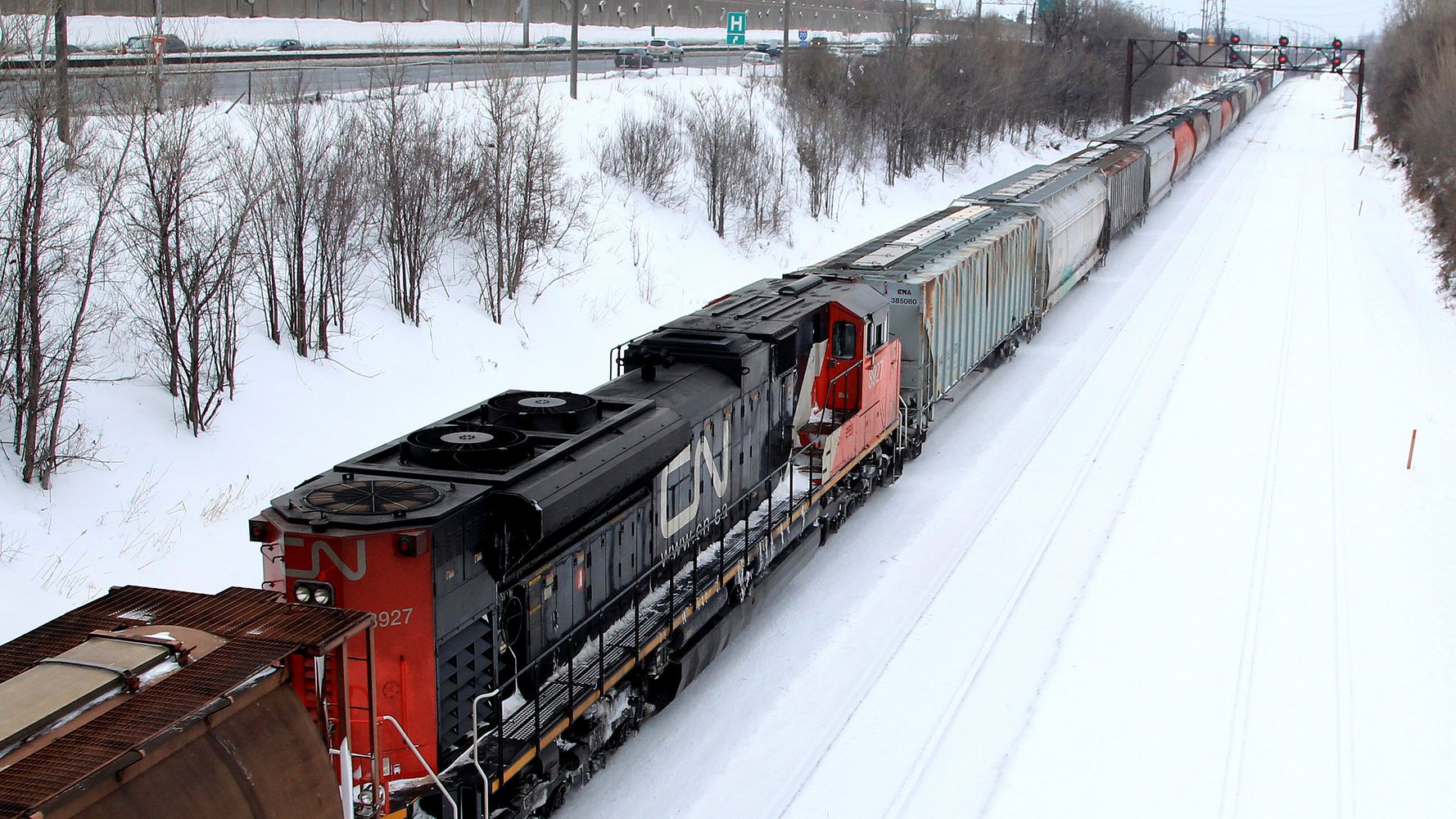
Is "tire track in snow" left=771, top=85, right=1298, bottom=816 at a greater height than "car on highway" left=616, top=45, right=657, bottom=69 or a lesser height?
lesser

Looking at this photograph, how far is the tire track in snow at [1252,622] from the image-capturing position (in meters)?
11.3

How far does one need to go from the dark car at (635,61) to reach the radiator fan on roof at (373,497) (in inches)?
1765

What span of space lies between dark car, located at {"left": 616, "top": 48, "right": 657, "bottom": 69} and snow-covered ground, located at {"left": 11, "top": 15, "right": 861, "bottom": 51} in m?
5.93

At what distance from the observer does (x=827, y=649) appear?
45.8 feet

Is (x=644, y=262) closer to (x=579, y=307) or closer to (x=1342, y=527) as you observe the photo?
(x=579, y=307)

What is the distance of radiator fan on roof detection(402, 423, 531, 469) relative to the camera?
9.62 metres

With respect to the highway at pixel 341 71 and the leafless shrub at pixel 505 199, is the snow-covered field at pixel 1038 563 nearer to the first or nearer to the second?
the leafless shrub at pixel 505 199

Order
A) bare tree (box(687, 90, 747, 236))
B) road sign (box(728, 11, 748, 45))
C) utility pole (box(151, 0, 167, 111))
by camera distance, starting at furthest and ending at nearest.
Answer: road sign (box(728, 11, 748, 45))
bare tree (box(687, 90, 747, 236))
utility pole (box(151, 0, 167, 111))

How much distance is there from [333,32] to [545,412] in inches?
2164

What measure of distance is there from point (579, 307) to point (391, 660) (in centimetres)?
1828

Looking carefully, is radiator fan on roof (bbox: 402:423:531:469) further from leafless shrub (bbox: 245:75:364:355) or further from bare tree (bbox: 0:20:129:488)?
leafless shrub (bbox: 245:75:364:355)

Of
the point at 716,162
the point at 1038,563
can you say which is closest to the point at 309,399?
the point at 1038,563

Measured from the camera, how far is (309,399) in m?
18.6

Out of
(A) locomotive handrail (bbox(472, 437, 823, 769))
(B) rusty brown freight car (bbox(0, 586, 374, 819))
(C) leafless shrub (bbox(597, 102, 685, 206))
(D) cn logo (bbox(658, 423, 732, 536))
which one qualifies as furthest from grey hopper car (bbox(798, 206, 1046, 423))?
(B) rusty brown freight car (bbox(0, 586, 374, 819))
